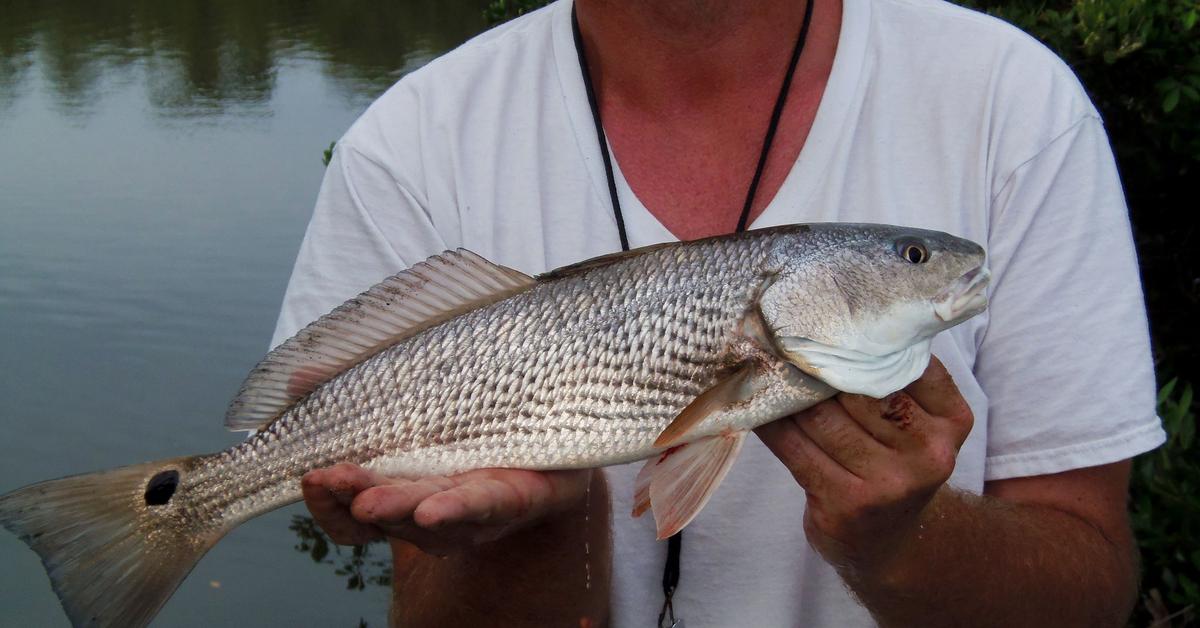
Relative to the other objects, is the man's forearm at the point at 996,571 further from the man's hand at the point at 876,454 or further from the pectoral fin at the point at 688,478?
the pectoral fin at the point at 688,478

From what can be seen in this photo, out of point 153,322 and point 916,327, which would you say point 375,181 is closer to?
point 916,327

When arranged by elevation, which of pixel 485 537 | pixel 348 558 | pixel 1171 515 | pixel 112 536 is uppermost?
pixel 485 537

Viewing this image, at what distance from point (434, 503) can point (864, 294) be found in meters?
0.76

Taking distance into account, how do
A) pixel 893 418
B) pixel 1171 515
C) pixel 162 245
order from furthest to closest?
pixel 162 245 < pixel 1171 515 < pixel 893 418

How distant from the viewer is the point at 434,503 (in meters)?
1.70

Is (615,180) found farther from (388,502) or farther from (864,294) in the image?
(388,502)

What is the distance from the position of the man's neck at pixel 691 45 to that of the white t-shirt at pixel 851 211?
Result: 0.31 ft

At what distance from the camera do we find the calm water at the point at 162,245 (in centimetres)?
496

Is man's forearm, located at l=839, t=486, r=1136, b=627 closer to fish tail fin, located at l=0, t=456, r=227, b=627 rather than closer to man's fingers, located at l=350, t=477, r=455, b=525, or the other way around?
man's fingers, located at l=350, t=477, r=455, b=525

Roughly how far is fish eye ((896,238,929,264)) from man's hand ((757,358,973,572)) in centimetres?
20

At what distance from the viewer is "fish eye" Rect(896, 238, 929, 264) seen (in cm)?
184

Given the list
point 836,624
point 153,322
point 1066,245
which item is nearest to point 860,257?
point 1066,245

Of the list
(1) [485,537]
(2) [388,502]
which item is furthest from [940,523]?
(2) [388,502]

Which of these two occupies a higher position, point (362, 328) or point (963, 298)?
point (963, 298)
